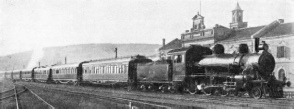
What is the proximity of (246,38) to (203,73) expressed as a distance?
2399cm

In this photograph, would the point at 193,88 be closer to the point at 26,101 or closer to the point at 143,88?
the point at 143,88

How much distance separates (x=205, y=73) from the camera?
1484 cm

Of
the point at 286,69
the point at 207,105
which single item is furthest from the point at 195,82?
the point at 286,69

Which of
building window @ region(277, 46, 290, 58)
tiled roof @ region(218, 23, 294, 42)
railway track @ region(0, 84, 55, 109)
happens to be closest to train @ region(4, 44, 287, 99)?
railway track @ region(0, 84, 55, 109)

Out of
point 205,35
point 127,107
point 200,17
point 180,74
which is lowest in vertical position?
point 127,107

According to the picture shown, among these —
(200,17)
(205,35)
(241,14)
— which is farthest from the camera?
(241,14)

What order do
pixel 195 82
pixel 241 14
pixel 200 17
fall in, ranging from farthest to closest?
pixel 241 14, pixel 200 17, pixel 195 82

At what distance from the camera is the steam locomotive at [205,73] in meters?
12.7

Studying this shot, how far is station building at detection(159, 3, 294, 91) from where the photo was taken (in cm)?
3241

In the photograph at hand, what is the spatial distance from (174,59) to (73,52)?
5003 inches

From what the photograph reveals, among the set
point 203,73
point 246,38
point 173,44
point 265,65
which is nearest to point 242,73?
point 265,65

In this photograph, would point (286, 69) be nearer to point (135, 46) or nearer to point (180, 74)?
point (180, 74)

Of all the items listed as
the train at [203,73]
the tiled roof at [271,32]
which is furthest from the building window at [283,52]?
the train at [203,73]

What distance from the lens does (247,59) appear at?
523 inches
